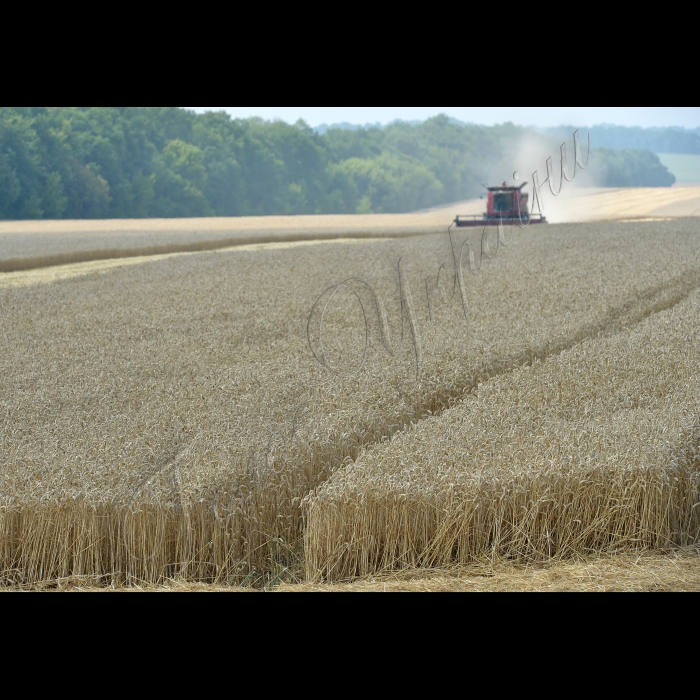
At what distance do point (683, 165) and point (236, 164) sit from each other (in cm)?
4335

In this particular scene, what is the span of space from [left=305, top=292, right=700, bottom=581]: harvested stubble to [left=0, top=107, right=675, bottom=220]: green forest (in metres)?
39.6

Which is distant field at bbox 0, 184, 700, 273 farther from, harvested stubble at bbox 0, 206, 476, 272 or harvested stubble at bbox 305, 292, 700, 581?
harvested stubble at bbox 305, 292, 700, 581

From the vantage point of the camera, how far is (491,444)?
6793mm

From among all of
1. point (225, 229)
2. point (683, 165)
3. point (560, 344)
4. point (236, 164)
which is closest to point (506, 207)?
point (225, 229)

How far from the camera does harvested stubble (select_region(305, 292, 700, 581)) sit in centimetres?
597

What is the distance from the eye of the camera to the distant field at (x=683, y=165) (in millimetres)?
70375

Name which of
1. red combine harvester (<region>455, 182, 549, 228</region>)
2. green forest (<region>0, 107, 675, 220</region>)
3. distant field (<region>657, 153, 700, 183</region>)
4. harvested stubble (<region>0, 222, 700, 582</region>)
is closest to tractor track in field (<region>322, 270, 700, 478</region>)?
harvested stubble (<region>0, 222, 700, 582</region>)

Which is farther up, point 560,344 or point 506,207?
point 506,207

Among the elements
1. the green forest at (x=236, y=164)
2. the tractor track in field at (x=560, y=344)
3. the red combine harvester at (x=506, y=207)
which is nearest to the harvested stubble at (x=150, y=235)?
the green forest at (x=236, y=164)

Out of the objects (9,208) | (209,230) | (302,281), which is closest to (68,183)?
(9,208)

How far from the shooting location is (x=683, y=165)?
7694 centimetres

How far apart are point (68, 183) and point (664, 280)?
3683 centimetres

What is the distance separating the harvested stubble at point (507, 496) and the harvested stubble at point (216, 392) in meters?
0.54

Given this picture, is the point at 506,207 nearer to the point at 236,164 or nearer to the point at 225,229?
the point at 225,229
